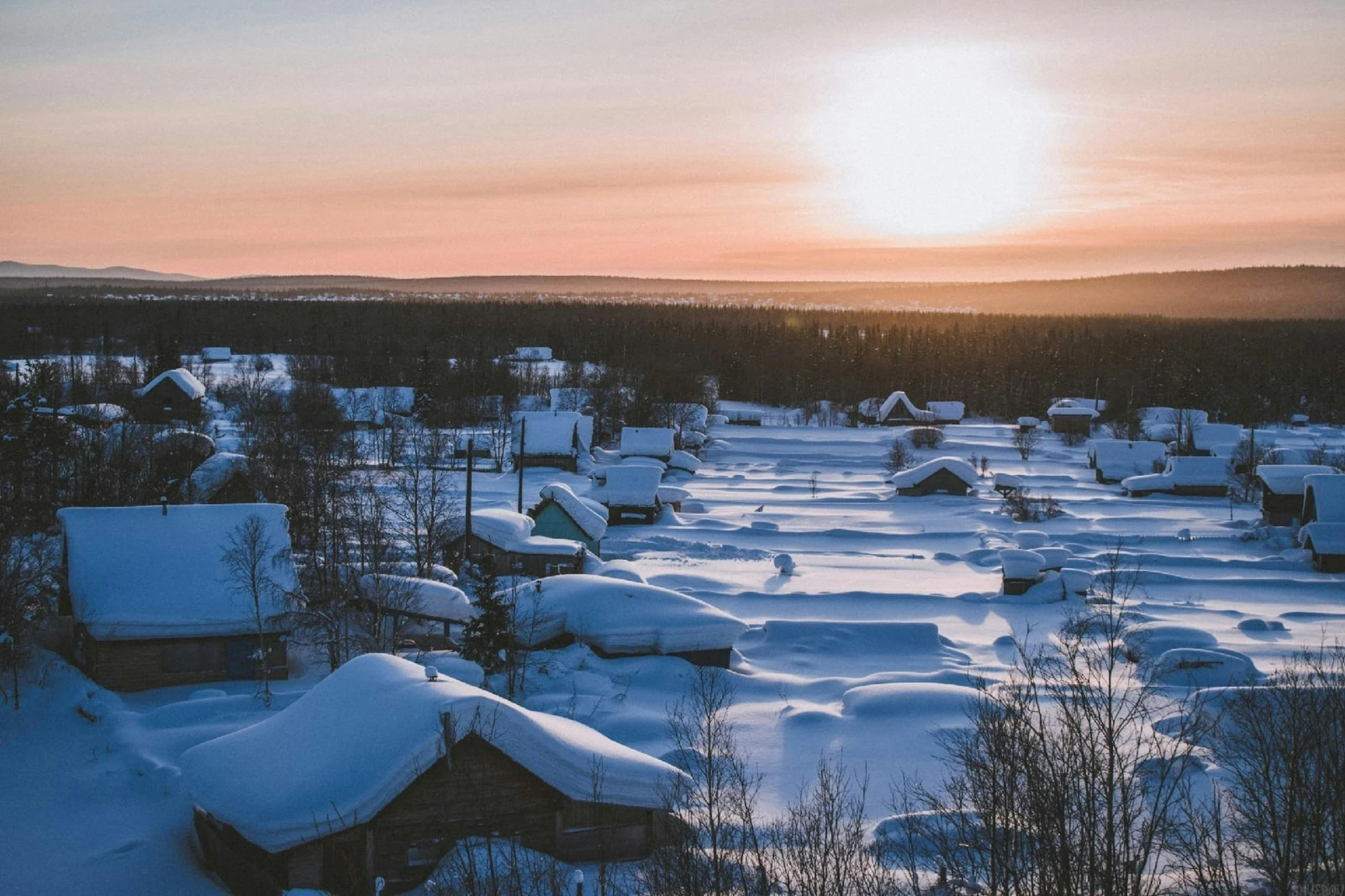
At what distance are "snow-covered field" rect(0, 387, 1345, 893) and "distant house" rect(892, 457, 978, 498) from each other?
87 cm

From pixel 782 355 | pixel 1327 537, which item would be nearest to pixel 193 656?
pixel 1327 537

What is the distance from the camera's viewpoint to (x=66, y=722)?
19.2 m

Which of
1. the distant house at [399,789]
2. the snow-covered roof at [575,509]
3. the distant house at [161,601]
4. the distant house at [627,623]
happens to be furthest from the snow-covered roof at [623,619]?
the snow-covered roof at [575,509]

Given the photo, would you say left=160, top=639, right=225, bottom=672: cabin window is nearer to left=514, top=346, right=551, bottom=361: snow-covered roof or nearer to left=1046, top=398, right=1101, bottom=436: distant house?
left=1046, top=398, right=1101, bottom=436: distant house

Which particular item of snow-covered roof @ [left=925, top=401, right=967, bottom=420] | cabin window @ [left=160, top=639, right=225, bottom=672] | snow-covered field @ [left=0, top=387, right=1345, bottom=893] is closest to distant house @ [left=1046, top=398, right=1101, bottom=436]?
snow-covered roof @ [left=925, top=401, right=967, bottom=420]

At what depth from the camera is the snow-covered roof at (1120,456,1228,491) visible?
Answer: 52.7 meters

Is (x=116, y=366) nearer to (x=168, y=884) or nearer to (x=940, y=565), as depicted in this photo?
(x=940, y=565)

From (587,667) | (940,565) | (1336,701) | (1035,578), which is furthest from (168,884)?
(940,565)

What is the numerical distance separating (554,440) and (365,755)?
1679 inches

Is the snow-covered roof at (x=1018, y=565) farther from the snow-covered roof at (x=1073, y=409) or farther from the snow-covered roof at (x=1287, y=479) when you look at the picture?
the snow-covered roof at (x=1073, y=409)

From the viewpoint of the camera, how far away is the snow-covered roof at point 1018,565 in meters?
32.3

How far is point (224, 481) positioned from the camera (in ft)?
113

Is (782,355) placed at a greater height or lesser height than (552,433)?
greater

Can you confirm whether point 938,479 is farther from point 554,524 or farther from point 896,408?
point 896,408
